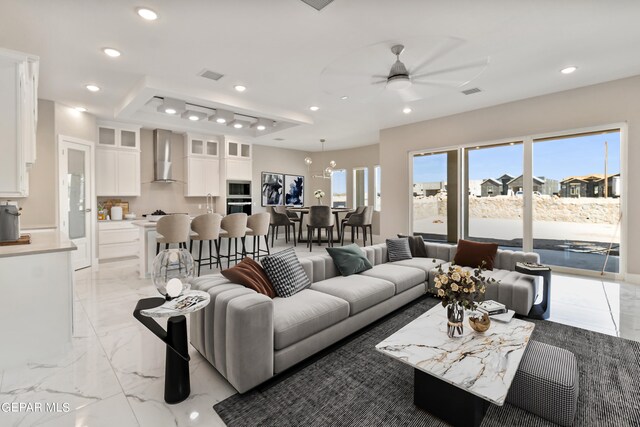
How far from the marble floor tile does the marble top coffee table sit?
5.14 ft

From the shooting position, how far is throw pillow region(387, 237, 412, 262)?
13.8ft

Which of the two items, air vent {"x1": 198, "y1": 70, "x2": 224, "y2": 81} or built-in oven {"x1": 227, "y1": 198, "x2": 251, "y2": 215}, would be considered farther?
built-in oven {"x1": 227, "y1": 198, "x2": 251, "y2": 215}

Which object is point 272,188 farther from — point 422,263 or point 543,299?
point 543,299

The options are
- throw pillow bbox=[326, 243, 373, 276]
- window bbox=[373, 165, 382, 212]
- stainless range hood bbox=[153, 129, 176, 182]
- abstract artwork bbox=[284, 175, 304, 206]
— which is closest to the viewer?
throw pillow bbox=[326, 243, 373, 276]

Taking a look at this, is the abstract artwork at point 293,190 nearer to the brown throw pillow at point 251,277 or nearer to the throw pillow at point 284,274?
the throw pillow at point 284,274

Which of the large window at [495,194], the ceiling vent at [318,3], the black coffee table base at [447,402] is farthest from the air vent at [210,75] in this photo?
the large window at [495,194]

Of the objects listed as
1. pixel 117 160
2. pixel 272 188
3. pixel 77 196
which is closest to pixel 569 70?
pixel 272 188

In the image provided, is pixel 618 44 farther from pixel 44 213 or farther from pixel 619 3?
pixel 44 213

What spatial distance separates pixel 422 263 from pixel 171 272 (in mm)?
3147

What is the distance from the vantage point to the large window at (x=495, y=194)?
548cm

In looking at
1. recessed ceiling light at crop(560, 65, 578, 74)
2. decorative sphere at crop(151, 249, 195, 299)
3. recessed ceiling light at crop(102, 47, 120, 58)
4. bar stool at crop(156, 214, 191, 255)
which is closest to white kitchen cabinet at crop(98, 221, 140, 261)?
bar stool at crop(156, 214, 191, 255)

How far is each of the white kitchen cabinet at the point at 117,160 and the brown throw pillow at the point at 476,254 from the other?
21.3 ft

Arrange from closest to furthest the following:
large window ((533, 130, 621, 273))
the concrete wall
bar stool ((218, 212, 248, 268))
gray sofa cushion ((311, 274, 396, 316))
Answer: gray sofa cushion ((311, 274, 396, 316)) → the concrete wall → large window ((533, 130, 621, 273)) → bar stool ((218, 212, 248, 268))

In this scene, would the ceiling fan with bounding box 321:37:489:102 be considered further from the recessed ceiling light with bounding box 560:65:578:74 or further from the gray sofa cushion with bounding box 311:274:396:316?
the gray sofa cushion with bounding box 311:274:396:316
